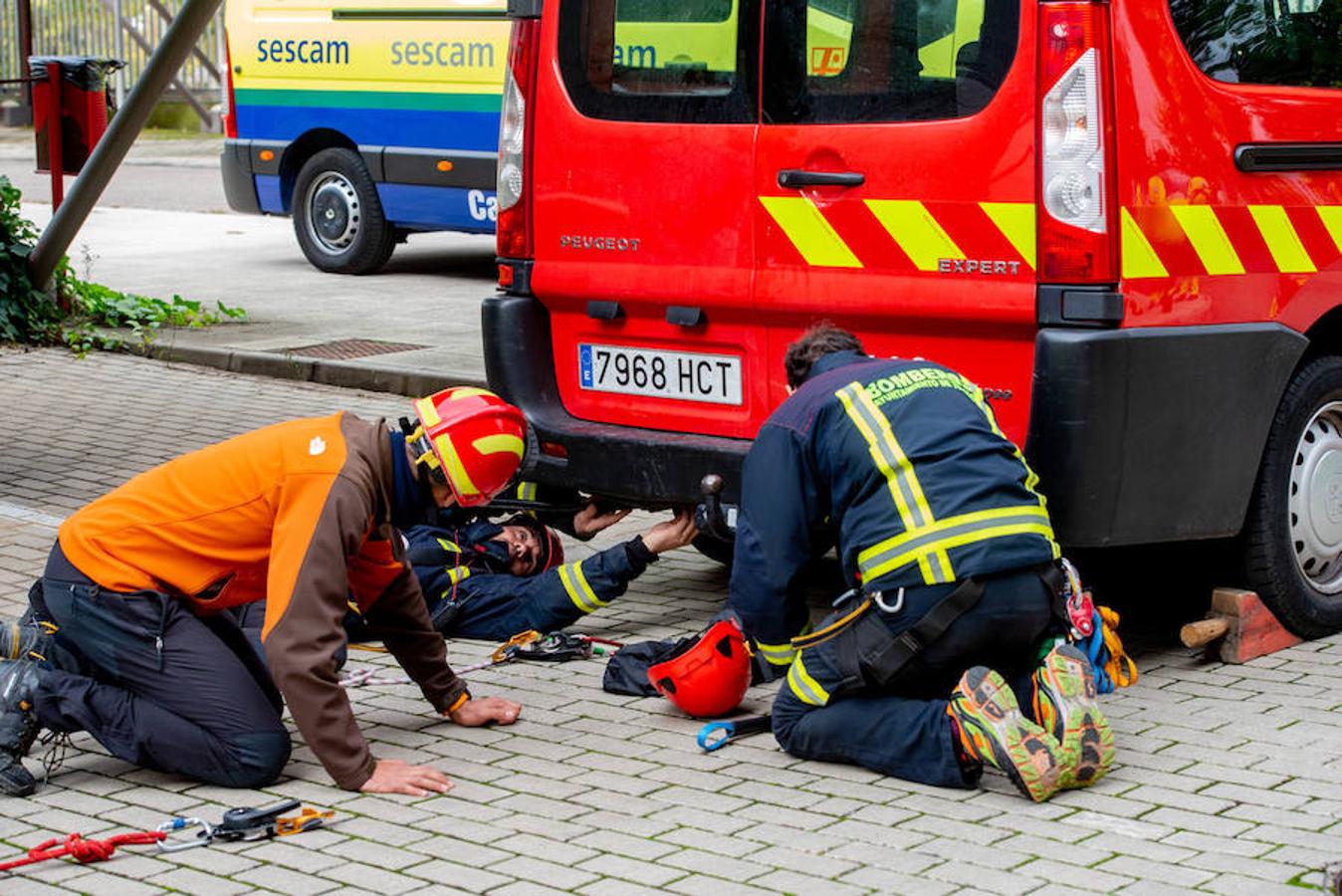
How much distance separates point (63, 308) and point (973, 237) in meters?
7.74

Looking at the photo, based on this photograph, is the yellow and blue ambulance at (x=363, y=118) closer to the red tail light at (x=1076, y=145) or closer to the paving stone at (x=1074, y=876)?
the red tail light at (x=1076, y=145)

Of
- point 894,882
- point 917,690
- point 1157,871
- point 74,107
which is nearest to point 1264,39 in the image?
point 917,690

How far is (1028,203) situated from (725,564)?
7.13 feet

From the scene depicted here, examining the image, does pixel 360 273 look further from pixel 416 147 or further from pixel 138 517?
pixel 138 517

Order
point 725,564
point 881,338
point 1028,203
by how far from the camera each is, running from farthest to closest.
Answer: point 725,564, point 881,338, point 1028,203

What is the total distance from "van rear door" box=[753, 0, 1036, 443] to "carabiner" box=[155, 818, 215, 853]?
209 cm

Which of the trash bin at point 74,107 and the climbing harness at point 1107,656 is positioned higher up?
the trash bin at point 74,107

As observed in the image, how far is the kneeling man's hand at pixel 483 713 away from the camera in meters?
5.07

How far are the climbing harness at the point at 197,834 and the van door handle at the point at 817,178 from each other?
2.09 m

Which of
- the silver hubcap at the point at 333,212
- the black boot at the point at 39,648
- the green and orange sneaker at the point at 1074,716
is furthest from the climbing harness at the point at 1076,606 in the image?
the silver hubcap at the point at 333,212

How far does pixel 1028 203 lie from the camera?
501 cm

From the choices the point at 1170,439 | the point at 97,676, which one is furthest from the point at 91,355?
the point at 1170,439

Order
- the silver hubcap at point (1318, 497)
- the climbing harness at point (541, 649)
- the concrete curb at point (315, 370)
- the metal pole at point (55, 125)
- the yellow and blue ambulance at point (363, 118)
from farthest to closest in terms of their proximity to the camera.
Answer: the yellow and blue ambulance at point (363, 118), the metal pole at point (55, 125), the concrete curb at point (315, 370), the climbing harness at point (541, 649), the silver hubcap at point (1318, 497)

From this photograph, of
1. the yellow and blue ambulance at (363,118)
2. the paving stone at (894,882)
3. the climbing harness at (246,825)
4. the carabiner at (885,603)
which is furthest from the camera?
the yellow and blue ambulance at (363,118)
